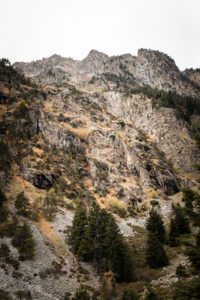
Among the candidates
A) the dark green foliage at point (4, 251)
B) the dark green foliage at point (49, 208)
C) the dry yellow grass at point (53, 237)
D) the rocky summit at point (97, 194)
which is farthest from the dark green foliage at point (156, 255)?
the dark green foliage at point (49, 208)

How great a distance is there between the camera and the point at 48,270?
27969 mm

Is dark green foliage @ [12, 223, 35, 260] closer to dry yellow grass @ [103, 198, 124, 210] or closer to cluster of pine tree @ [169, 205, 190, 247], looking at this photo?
cluster of pine tree @ [169, 205, 190, 247]

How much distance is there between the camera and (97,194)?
72438 millimetres

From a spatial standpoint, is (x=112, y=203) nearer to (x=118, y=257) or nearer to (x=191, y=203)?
(x=118, y=257)

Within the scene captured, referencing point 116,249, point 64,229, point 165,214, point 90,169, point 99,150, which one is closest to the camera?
point 116,249

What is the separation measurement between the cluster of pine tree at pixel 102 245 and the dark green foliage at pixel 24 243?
879 cm

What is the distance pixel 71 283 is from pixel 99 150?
68399 millimetres

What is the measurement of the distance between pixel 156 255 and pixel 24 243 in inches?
866

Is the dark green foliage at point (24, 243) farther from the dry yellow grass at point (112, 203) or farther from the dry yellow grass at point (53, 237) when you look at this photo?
the dry yellow grass at point (112, 203)

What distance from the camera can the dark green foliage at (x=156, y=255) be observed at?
30562 mm

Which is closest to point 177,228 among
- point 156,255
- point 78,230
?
point 156,255

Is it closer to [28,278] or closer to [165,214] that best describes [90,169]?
[165,214]

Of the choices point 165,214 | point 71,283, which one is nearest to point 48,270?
point 71,283

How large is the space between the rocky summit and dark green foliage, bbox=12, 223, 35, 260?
0.53ft
